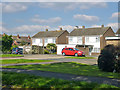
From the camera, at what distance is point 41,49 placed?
4638cm

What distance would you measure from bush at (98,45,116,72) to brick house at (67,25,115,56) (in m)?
38.8

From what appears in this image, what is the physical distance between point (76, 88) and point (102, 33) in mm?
48613

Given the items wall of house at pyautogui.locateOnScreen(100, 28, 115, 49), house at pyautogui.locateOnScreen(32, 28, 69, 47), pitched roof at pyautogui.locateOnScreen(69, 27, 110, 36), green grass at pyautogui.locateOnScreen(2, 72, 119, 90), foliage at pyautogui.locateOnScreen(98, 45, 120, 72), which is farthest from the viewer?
house at pyautogui.locateOnScreen(32, 28, 69, 47)

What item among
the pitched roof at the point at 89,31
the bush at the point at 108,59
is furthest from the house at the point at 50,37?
the bush at the point at 108,59

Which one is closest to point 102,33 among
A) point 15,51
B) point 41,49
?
point 41,49

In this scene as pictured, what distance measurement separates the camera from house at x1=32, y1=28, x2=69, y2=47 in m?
63.8

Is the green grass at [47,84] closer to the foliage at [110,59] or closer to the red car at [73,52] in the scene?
the foliage at [110,59]

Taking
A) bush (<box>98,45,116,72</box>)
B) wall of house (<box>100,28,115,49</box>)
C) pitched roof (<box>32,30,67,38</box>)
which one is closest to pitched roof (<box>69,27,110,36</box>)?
wall of house (<box>100,28,115,49</box>)

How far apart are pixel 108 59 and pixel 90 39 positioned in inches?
1763

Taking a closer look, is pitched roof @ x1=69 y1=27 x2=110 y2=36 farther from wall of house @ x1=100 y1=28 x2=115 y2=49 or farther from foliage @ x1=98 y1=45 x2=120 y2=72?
foliage @ x1=98 y1=45 x2=120 y2=72

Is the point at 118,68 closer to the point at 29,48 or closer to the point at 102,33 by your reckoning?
the point at 29,48

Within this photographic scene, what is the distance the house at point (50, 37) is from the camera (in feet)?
209

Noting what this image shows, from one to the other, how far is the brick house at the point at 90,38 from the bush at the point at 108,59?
38832 millimetres

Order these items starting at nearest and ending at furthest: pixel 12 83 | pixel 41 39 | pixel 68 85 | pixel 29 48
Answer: pixel 68 85
pixel 12 83
pixel 29 48
pixel 41 39
